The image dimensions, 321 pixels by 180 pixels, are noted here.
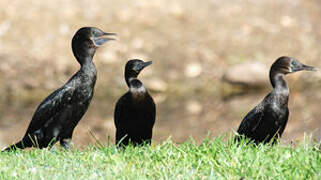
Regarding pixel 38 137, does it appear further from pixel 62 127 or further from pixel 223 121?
pixel 223 121

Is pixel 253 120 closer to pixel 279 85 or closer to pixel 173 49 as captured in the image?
pixel 279 85

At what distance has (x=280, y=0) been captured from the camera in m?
16.3

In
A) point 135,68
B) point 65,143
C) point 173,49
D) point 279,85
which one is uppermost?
point 135,68

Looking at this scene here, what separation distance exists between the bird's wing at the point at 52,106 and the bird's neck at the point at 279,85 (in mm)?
2052

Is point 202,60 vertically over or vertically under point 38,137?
under

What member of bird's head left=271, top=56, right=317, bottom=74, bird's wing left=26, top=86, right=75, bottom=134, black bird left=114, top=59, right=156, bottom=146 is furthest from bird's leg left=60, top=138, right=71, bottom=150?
bird's head left=271, top=56, right=317, bottom=74

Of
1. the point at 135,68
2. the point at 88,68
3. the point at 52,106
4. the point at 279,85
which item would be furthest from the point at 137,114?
the point at 279,85

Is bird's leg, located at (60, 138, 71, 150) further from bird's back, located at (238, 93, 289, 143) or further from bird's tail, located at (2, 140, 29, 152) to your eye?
bird's back, located at (238, 93, 289, 143)

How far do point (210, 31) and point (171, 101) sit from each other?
3.29 meters

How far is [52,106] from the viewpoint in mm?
6340

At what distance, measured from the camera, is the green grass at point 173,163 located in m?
4.64

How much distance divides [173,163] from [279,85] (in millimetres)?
2295

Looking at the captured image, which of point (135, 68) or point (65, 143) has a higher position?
point (135, 68)

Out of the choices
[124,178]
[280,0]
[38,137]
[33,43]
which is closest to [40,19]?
[33,43]
